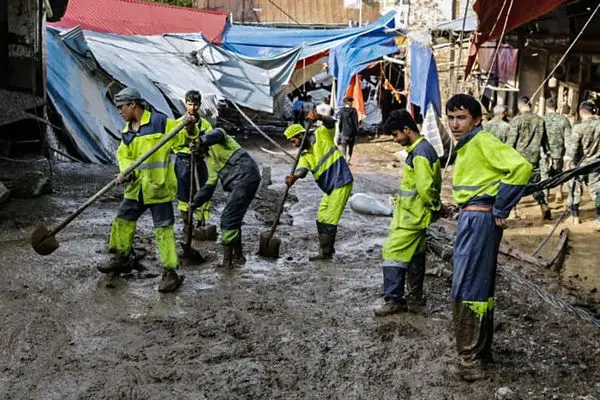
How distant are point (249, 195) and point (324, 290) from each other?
4.05 ft

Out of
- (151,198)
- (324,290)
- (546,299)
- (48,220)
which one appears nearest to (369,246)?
(324,290)

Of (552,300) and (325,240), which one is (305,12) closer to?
(325,240)

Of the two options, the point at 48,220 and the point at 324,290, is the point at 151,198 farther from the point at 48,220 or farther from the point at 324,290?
the point at 48,220

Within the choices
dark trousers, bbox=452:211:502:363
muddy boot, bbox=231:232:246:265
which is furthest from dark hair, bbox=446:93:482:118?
muddy boot, bbox=231:232:246:265

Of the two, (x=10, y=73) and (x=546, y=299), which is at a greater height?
(x=10, y=73)

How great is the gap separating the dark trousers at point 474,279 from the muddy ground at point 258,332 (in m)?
0.28

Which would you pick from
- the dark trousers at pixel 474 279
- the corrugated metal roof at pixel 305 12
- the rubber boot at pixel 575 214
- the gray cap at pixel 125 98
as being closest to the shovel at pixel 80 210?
the gray cap at pixel 125 98

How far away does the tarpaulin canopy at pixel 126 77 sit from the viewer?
39.4 feet

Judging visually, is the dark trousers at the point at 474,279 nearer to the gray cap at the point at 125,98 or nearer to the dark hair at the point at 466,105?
the dark hair at the point at 466,105

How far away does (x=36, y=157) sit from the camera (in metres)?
11.1

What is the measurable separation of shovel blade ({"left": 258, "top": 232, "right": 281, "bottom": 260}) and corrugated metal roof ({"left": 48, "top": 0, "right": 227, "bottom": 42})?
1367cm

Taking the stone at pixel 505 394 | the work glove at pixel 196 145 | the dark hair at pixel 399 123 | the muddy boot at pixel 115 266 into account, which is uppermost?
the dark hair at pixel 399 123

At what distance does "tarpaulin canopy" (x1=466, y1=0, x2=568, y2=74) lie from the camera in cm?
896

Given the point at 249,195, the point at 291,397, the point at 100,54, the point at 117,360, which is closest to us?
the point at 291,397
